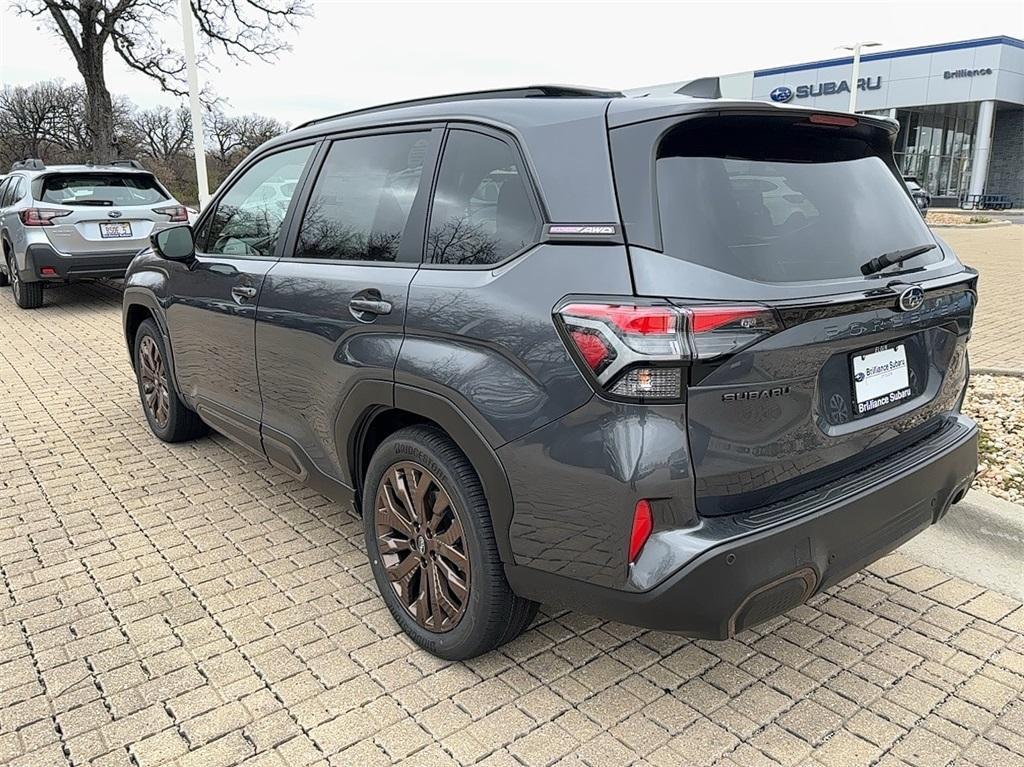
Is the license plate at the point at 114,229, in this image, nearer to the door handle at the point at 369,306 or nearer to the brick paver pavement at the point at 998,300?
the door handle at the point at 369,306

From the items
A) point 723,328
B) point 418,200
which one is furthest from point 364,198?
point 723,328

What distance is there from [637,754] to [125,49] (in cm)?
2767

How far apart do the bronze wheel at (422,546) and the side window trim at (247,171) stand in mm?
1269

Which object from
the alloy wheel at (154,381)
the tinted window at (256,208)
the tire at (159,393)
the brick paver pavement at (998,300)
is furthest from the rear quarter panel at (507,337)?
the brick paver pavement at (998,300)

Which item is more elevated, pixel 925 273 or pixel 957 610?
pixel 925 273

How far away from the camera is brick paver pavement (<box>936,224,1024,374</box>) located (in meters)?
6.55

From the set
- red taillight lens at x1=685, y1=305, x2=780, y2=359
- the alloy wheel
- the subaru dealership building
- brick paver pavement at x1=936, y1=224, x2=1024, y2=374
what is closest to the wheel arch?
red taillight lens at x1=685, y1=305, x2=780, y2=359

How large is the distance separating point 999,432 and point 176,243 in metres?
4.62

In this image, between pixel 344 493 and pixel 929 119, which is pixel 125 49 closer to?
pixel 344 493

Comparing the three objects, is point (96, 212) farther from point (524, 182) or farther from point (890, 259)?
point (890, 259)

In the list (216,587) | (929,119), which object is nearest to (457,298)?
(216,587)

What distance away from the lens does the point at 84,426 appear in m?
5.49

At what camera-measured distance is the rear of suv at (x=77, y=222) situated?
9.61m

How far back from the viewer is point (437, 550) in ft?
8.75
